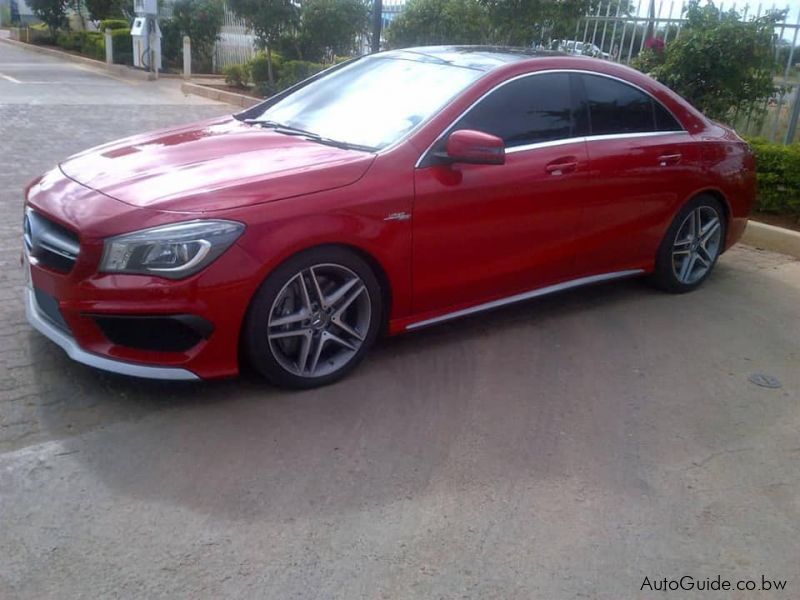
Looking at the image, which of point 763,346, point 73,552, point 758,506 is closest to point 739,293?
point 763,346

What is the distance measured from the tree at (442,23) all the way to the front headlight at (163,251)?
25.0ft

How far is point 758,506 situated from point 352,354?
6.50ft

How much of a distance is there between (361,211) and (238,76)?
597 inches

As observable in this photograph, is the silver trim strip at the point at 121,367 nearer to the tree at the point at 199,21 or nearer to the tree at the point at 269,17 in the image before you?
the tree at the point at 269,17

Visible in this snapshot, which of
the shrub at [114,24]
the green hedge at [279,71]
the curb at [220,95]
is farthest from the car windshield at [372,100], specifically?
the shrub at [114,24]

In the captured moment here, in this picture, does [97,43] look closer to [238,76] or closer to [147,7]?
[147,7]

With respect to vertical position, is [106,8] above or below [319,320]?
above

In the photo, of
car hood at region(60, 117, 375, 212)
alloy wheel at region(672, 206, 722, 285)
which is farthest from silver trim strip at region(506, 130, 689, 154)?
car hood at region(60, 117, 375, 212)

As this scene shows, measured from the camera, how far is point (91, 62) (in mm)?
23562

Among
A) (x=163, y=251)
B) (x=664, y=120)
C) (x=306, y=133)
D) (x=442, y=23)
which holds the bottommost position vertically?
(x=163, y=251)

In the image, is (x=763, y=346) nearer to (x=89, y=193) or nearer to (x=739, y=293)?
(x=739, y=293)

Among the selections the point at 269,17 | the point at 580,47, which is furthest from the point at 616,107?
the point at 269,17

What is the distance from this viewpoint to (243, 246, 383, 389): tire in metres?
3.86

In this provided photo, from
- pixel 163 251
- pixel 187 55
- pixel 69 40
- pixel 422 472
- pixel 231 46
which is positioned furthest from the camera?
pixel 69 40
